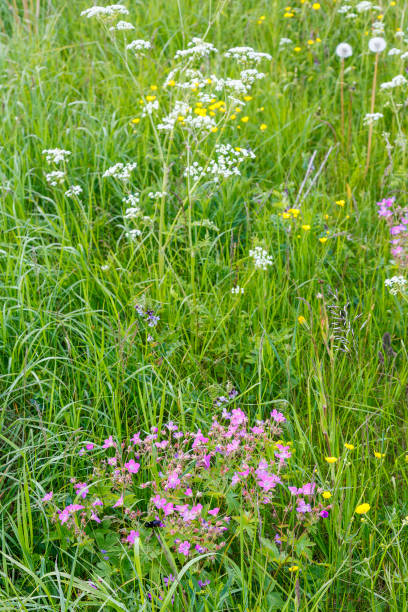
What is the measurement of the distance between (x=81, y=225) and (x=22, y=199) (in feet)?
1.03

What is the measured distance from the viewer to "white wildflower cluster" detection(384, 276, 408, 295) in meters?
2.22

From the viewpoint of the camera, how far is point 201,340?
7.86 ft

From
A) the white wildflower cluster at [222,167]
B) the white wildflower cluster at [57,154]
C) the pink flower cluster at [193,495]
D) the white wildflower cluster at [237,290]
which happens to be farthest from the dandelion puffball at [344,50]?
the pink flower cluster at [193,495]

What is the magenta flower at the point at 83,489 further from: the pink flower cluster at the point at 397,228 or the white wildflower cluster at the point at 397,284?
the pink flower cluster at the point at 397,228

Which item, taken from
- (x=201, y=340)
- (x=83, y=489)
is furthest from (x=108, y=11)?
(x=83, y=489)

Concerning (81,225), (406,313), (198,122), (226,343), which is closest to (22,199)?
(81,225)

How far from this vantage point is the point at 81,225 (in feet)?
9.48

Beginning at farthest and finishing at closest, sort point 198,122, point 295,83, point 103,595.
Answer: point 295,83 → point 198,122 → point 103,595

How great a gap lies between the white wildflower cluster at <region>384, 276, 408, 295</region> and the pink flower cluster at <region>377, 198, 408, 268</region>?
0.23 m

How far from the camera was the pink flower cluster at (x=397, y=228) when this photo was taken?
263cm

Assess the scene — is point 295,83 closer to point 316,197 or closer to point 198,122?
point 316,197

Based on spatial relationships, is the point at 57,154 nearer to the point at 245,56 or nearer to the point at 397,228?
the point at 245,56

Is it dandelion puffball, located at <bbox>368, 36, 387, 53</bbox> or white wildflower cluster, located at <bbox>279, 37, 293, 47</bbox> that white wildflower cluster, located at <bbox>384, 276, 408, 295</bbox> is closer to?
dandelion puffball, located at <bbox>368, 36, 387, 53</bbox>

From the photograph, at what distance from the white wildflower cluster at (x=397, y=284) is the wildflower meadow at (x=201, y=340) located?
0.09 metres
